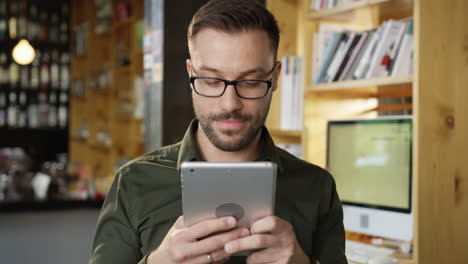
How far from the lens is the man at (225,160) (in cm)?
123

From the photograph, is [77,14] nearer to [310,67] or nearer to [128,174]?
[310,67]

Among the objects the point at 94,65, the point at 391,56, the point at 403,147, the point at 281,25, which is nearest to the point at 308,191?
the point at 403,147

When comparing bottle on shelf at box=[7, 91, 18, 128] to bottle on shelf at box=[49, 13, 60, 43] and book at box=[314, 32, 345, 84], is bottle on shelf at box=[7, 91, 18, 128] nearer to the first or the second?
bottle on shelf at box=[49, 13, 60, 43]

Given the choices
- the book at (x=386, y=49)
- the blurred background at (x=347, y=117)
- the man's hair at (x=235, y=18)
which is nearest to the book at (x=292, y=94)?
the blurred background at (x=347, y=117)

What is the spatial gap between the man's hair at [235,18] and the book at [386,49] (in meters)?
1.26

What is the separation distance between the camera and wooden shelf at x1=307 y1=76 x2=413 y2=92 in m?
2.45

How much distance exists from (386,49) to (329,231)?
129 cm

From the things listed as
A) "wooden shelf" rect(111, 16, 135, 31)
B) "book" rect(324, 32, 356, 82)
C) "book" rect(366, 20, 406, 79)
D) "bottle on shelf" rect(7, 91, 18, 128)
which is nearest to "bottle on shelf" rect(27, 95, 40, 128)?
"bottle on shelf" rect(7, 91, 18, 128)

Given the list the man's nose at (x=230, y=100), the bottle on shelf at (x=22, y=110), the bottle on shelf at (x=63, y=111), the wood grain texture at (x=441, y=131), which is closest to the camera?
the man's nose at (x=230, y=100)

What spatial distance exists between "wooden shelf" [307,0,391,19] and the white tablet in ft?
5.30

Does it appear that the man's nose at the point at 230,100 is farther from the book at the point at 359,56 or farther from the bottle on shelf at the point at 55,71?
the bottle on shelf at the point at 55,71

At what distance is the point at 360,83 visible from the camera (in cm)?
269

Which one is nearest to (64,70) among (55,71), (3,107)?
→ (55,71)

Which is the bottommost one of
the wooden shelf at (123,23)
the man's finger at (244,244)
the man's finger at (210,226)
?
the man's finger at (244,244)
